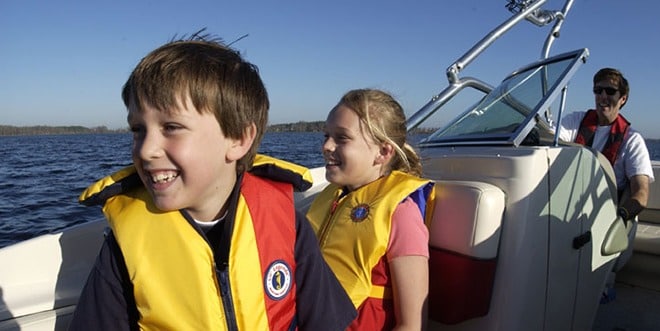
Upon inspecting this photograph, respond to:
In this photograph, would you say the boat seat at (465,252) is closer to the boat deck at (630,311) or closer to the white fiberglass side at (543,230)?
the white fiberglass side at (543,230)

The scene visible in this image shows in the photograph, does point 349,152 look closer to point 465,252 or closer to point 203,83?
point 465,252

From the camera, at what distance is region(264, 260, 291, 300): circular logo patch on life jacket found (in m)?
1.29

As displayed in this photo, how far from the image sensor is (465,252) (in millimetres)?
1782

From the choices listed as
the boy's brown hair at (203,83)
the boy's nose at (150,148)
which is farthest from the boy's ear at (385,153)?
the boy's nose at (150,148)

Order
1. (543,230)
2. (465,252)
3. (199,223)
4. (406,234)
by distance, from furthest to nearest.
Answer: (543,230)
(465,252)
(406,234)
(199,223)

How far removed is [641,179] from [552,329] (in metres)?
1.72

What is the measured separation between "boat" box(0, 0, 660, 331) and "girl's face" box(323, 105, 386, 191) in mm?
320

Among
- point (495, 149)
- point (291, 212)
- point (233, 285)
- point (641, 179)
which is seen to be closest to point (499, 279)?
point (495, 149)

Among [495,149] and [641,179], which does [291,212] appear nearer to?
[495,149]

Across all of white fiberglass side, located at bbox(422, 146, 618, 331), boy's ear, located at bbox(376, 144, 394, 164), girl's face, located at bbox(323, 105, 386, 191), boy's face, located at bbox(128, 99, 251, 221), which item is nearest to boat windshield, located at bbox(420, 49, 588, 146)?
white fiberglass side, located at bbox(422, 146, 618, 331)

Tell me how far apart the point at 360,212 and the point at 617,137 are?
2575mm

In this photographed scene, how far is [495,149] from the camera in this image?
2.17 metres

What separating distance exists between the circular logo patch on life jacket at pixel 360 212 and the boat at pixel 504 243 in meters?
0.34

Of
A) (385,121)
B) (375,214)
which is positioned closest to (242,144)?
(375,214)
